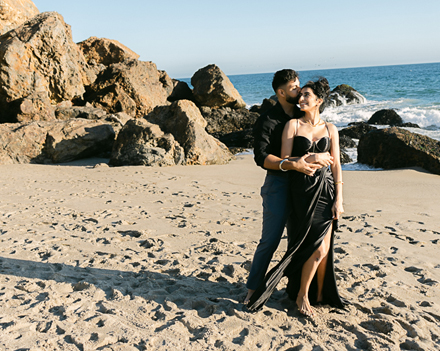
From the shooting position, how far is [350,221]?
5621 mm

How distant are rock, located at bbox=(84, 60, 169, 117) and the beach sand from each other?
6998 millimetres

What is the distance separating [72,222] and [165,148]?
4700mm

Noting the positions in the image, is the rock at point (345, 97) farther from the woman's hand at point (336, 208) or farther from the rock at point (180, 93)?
the woman's hand at point (336, 208)

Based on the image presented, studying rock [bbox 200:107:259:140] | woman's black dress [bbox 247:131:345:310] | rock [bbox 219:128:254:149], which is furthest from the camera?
rock [bbox 200:107:259:140]

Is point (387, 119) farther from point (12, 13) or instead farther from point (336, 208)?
point (12, 13)

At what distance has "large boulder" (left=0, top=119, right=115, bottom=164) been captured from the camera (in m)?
10.0

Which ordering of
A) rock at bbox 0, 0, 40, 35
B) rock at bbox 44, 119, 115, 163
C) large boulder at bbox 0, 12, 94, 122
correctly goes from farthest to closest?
1. rock at bbox 0, 0, 40, 35
2. large boulder at bbox 0, 12, 94, 122
3. rock at bbox 44, 119, 115, 163

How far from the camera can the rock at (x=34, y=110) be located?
1148 cm

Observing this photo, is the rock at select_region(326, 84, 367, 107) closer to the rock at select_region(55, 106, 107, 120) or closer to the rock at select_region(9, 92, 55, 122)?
the rock at select_region(55, 106, 107, 120)

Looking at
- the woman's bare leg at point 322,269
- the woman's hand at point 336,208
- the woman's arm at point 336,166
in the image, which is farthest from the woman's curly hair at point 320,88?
the woman's bare leg at point 322,269

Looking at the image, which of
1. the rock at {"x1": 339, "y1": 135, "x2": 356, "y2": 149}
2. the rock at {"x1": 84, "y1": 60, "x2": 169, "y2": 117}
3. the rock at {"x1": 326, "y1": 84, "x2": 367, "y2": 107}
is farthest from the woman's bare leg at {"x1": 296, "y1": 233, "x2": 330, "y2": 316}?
the rock at {"x1": 326, "y1": 84, "x2": 367, "y2": 107}

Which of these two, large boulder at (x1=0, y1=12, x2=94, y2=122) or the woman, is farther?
large boulder at (x1=0, y1=12, x2=94, y2=122)

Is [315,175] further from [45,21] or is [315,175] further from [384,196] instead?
[45,21]

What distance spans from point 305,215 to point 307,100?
2.85 ft
